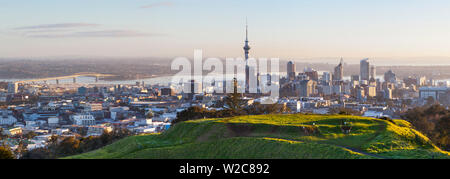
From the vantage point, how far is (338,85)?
289 ft

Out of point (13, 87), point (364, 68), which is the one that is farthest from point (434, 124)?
point (364, 68)

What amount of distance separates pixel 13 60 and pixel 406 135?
69.5 m

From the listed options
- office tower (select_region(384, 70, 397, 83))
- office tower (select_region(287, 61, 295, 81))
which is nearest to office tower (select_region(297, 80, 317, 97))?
office tower (select_region(287, 61, 295, 81))

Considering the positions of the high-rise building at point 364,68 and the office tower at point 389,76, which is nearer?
the office tower at point 389,76

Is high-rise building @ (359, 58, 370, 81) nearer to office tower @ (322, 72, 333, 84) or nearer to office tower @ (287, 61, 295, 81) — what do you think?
office tower @ (322, 72, 333, 84)

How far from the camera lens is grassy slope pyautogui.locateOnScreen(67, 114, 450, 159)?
10977mm

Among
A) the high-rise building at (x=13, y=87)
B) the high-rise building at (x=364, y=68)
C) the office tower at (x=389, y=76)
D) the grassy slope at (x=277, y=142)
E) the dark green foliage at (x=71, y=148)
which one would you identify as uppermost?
the high-rise building at (x=364, y=68)

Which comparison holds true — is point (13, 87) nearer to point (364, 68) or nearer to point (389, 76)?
point (364, 68)

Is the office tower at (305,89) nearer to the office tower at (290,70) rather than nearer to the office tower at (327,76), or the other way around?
the office tower at (290,70)

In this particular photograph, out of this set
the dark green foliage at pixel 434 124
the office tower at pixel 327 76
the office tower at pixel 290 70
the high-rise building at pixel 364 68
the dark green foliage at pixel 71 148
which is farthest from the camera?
the high-rise building at pixel 364 68

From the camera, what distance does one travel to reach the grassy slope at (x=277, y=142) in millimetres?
10977

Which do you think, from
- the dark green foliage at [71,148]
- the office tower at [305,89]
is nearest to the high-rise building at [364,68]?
the office tower at [305,89]
